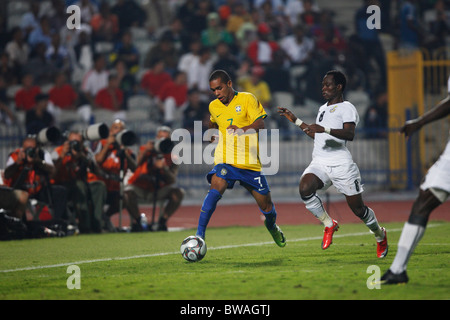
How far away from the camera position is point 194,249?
9078 mm

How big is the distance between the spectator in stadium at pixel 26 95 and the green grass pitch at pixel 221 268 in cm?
821

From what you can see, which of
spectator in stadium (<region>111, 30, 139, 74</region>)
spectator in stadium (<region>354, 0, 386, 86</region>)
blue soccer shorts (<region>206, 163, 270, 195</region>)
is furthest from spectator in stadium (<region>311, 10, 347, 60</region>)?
blue soccer shorts (<region>206, 163, 270, 195</region>)

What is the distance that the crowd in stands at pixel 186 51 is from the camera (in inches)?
819

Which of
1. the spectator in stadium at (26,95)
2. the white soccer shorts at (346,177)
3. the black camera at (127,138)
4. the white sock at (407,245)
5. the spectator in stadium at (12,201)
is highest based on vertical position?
the spectator in stadium at (26,95)

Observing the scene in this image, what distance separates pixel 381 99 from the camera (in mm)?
21203

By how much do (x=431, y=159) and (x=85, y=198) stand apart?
9.45 m

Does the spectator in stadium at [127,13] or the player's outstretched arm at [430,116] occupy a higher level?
the spectator in stadium at [127,13]

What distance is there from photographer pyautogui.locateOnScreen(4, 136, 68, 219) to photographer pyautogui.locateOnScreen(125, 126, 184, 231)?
1.34m

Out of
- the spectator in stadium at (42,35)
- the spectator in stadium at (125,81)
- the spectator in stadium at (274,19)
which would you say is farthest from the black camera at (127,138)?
the spectator in stadium at (274,19)

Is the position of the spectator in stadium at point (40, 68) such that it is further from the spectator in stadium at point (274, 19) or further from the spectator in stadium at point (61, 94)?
the spectator in stadium at point (274, 19)

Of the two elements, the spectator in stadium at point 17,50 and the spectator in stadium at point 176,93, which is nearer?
the spectator in stadium at point 176,93

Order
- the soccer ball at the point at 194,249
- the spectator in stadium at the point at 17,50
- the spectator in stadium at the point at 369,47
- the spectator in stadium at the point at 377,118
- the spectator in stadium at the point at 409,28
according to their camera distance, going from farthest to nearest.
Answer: the spectator in stadium at the point at 409,28, the spectator in stadium at the point at 369,47, the spectator in stadium at the point at 17,50, the spectator in stadium at the point at 377,118, the soccer ball at the point at 194,249

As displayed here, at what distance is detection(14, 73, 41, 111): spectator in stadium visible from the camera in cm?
2045

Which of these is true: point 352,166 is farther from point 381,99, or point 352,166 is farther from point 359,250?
point 381,99
